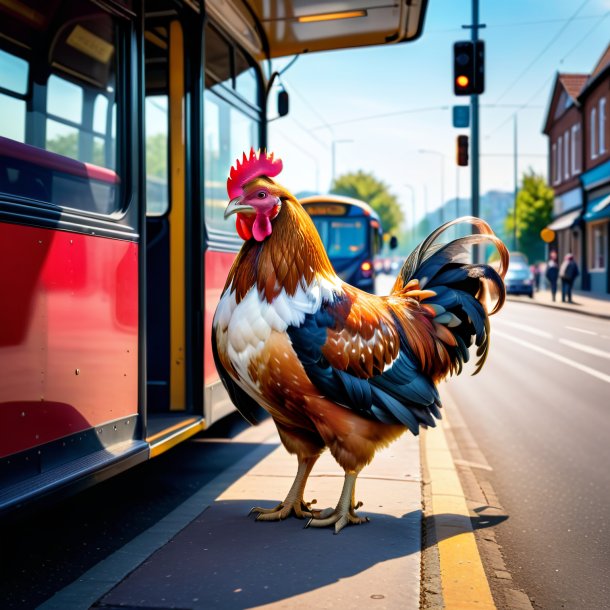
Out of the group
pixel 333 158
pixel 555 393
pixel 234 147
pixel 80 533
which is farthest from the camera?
pixel 333 158

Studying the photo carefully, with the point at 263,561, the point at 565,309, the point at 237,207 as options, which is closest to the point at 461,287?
the point at 237,207

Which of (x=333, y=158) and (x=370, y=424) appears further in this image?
(x=333, y=158)

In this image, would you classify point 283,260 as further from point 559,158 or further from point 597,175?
point 559,158

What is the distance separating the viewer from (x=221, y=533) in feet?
13.9

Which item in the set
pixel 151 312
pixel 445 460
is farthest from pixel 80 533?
pixel 445 460

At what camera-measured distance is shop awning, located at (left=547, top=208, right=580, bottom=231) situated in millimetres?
40250

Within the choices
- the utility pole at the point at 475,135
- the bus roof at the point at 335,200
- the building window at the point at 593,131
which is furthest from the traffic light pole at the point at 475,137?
the building window at the point at 593,131

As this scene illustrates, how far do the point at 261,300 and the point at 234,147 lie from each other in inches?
127

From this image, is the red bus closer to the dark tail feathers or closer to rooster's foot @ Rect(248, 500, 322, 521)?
rooster's foot @ Rect(248, 500, 322, 521)

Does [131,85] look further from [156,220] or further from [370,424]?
[370,424]

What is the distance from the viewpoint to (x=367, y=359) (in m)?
4.00

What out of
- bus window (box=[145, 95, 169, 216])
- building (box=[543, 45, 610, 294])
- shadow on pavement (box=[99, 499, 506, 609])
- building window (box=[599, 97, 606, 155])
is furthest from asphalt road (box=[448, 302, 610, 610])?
building window (box=[599, 97, 606, 155])

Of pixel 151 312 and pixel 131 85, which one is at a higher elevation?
pixel 131 85

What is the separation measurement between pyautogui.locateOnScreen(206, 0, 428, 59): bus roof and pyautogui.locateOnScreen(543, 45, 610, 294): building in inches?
1118
